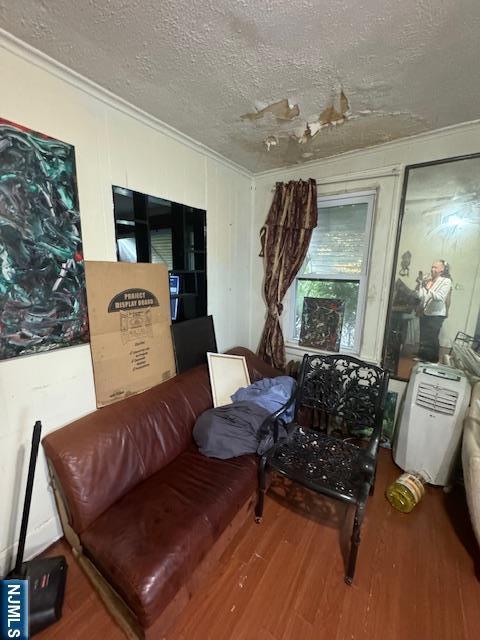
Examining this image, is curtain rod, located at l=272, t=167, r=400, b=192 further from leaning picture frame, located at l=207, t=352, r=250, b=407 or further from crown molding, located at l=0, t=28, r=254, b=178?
leaning picture frame, located at l=207, t=352, r=250, b=407

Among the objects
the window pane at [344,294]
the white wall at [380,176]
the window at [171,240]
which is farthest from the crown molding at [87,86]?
the window pane at [344,294]

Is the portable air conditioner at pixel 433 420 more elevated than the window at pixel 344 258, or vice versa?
the window at pixel 344 258

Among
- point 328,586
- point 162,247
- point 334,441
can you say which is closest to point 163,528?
point 328,586

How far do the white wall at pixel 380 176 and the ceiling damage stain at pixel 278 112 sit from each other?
0.48m

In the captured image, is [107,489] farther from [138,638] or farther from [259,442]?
[259,442]

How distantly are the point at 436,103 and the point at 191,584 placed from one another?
2741 millimetres

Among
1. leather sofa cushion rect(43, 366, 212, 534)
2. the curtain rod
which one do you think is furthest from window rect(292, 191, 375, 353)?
leather sofa cushion rect(43, 366, 212, 534)

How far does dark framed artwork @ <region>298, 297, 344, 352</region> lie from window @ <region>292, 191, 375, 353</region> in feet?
0.13

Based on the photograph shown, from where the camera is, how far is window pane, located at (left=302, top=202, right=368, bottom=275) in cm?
219

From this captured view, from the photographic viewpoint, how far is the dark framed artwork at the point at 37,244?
1111mm

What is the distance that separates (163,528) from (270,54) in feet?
6.96

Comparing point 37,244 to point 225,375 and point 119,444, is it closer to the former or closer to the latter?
point 119,444

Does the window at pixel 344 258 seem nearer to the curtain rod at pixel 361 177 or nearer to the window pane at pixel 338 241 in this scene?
the window pane at pixel 338 241

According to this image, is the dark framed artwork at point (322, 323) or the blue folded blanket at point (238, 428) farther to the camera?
the dark framed artwork at point (322, 323)
